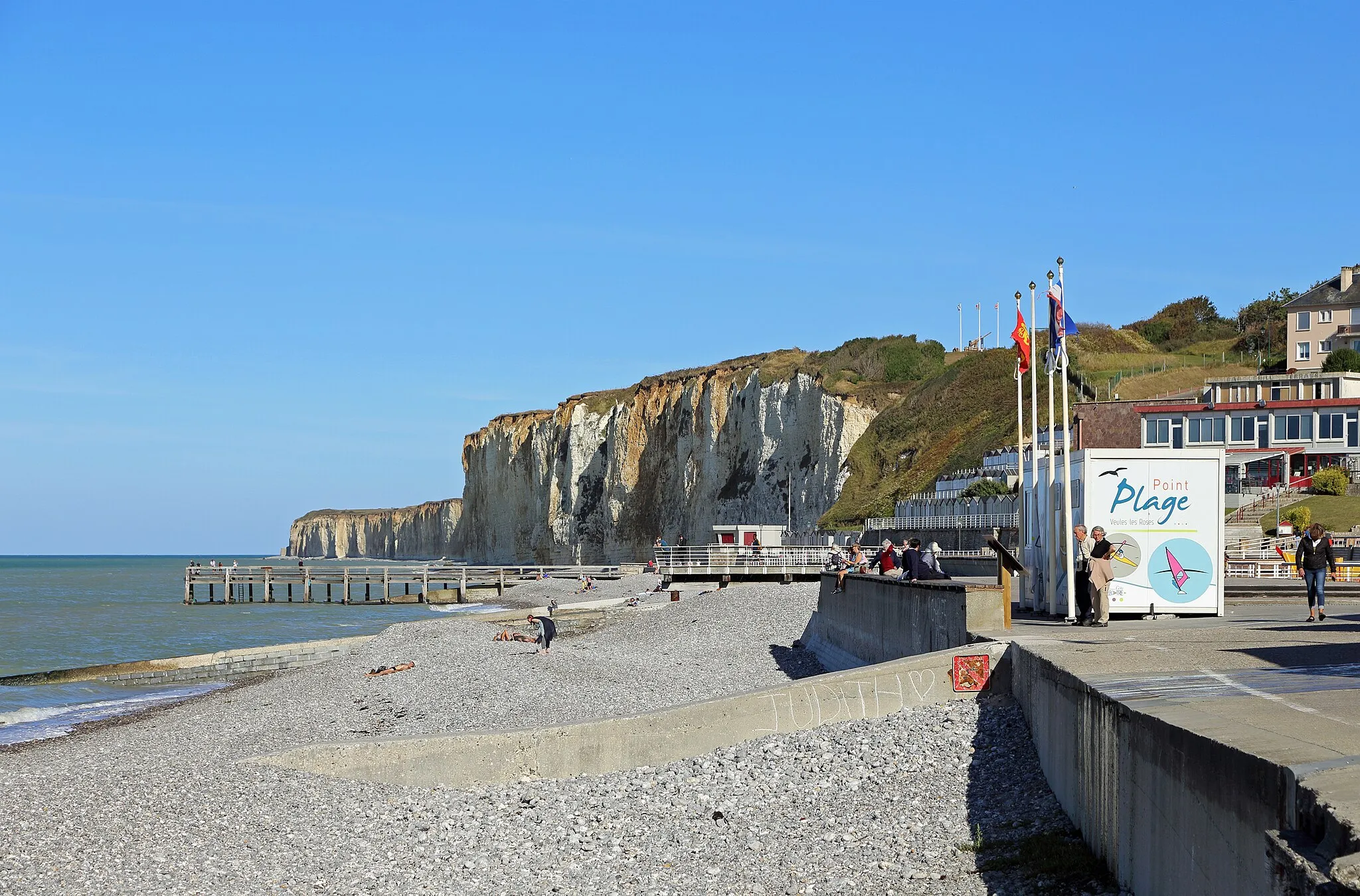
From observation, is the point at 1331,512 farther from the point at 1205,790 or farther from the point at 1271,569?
the point at 1205,790

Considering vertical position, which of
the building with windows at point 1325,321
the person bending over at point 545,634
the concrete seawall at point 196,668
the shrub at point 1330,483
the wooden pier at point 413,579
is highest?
the building with windows at point 1325,321

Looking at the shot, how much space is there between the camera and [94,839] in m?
12.1

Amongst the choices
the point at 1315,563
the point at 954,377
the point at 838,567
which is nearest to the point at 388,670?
the point at 838,567

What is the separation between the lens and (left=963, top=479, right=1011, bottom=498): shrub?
54.2 m

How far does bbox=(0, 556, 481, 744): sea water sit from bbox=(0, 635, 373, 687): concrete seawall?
69 cm

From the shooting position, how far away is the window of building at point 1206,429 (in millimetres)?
51750

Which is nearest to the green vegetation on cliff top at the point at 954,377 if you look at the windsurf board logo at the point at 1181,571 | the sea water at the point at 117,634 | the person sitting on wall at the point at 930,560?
the sea water at the point at 117,634

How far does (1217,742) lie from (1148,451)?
1139cm

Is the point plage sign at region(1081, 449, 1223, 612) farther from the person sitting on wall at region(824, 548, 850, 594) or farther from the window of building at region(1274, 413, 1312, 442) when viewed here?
the window of building at region(1274, 413, 1312, 442)

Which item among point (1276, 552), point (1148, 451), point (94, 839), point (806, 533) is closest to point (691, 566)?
point (806, 533)

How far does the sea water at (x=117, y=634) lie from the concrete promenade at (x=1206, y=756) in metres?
18.0

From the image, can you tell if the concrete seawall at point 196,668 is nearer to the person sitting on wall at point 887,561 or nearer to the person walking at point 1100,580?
the person sitting on wall at point 887,561

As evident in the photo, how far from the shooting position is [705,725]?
465 inches

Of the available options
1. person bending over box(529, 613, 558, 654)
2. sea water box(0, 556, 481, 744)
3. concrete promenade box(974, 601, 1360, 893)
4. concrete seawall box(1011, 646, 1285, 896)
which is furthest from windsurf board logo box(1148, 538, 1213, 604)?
sea water box(0, 556, 481, 744)
